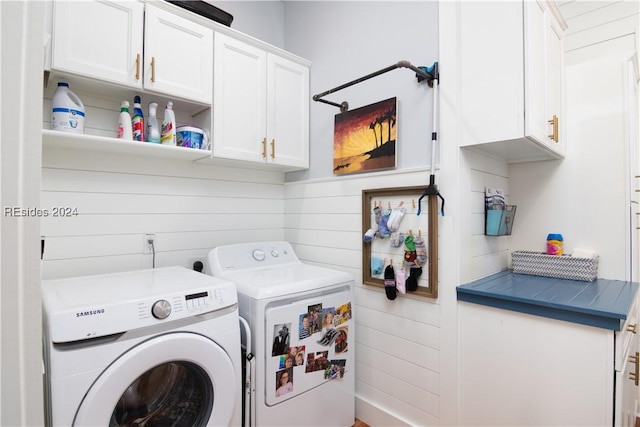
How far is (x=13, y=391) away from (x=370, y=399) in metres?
1.87

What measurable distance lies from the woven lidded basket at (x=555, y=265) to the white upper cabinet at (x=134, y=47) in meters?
2.00

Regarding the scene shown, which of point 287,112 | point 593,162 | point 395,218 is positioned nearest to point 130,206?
point 287,112

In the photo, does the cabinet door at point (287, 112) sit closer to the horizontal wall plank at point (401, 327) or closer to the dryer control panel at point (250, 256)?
the dryer control panel at point (250, 256)

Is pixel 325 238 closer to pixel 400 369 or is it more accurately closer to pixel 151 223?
pixel 400 369

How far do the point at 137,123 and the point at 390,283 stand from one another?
1.59 metres

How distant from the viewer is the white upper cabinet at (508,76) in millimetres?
1368

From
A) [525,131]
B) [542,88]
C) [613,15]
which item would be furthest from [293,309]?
[613,15]

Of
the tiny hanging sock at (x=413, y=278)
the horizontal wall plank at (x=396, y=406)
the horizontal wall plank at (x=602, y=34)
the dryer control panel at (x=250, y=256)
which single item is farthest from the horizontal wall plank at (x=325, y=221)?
the horizontal wall plank at (x=602, y=34)

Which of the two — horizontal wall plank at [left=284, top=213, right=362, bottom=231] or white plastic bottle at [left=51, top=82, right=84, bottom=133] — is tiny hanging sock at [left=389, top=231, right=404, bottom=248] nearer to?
horizontal wall plank at [left=284, top=213, right=362, bottom=231]

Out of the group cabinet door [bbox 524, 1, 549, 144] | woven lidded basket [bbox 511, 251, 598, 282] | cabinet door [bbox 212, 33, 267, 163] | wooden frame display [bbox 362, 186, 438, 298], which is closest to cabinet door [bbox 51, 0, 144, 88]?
cabinet door [bbox 212, 33, 267, 163]

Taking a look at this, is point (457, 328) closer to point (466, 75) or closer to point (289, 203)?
point (466, 75)

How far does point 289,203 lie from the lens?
2547mm

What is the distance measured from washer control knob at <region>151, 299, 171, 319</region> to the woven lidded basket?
1.82 metres

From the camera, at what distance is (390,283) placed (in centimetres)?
178
